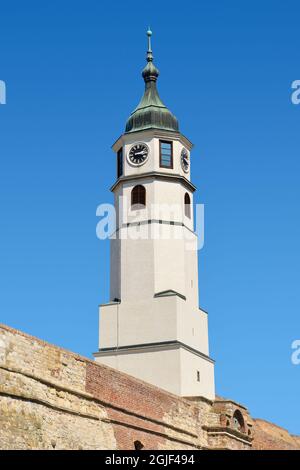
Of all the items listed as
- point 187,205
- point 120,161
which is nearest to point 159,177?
point 187,205

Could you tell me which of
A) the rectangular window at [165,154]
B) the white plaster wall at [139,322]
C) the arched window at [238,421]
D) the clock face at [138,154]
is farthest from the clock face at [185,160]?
the arched window at [238,421]

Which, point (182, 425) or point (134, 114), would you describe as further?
point (134, 114)

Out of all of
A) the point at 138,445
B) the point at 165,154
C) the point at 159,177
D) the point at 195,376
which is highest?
the point at 165,154

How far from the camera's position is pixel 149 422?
28.4 metres

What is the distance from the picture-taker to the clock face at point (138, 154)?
39438mm

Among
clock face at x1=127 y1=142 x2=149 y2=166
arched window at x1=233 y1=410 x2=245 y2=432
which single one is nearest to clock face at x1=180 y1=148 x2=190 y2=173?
clock face at x1=127 y1=142 x2=149 y2=166

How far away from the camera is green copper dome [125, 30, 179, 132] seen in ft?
132

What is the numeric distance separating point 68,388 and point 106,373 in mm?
2340

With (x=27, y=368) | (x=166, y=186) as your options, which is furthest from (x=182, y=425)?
(x=166, y=186)

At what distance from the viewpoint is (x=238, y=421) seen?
1358 inches

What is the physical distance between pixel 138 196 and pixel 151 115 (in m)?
3.82

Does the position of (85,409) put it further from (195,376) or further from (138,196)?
(138,196)

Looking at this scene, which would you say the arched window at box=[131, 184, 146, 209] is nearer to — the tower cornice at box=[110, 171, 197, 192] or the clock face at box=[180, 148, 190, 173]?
the tower cornice at box=[110, 171, 197, 192]
